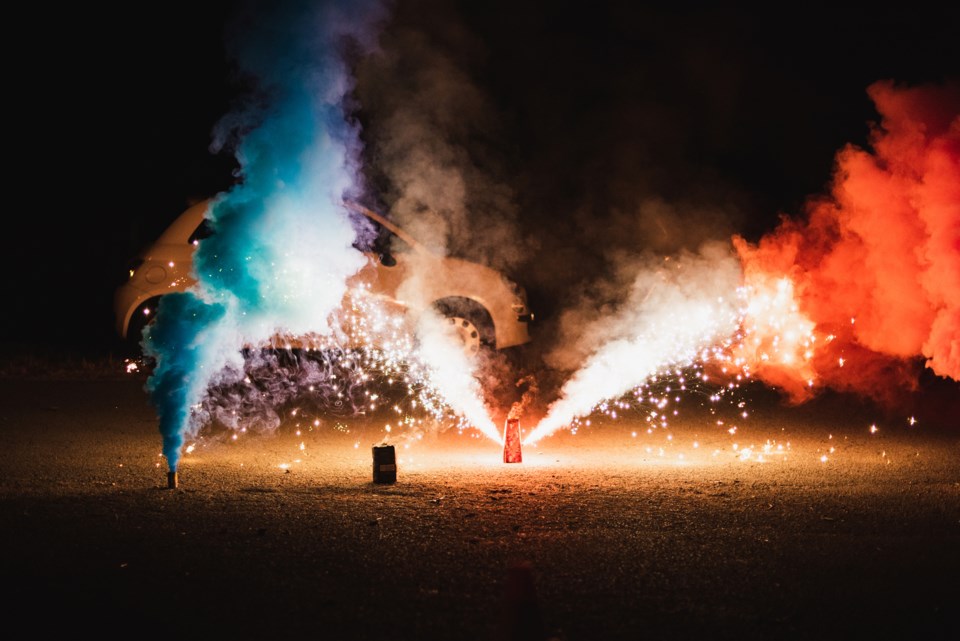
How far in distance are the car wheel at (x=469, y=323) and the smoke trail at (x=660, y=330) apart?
53.4 inches

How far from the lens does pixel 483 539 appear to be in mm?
5934

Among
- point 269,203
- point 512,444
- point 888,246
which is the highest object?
point 269,203

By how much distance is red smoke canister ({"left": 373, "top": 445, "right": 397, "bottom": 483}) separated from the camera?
7.56 metres

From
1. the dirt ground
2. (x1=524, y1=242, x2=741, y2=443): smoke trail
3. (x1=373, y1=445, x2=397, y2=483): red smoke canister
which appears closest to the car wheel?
(x1=524, y1=242, x2=741, y2=443): smoke trail

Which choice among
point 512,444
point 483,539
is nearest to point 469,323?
point 512,444

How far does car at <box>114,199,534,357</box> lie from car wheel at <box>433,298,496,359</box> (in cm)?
1

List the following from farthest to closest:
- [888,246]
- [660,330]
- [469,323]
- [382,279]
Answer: [469,323]
[660,330]
[382,279]
[888,246]

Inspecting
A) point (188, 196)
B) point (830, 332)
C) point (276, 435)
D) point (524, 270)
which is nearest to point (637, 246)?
point (524, 270)

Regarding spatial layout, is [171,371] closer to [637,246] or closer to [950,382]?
[950,382]

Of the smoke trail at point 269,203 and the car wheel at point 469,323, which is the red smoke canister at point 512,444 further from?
the car wheel at point 469,323

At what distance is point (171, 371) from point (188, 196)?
6188 millimetres

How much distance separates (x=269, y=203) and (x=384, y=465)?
2578 mm

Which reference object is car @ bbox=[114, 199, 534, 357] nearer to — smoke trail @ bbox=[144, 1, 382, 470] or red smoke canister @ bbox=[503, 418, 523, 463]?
smoke trail @ bbox=[144, 1, 382, 470]

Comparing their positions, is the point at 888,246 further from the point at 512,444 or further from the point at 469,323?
the point at 469,323
